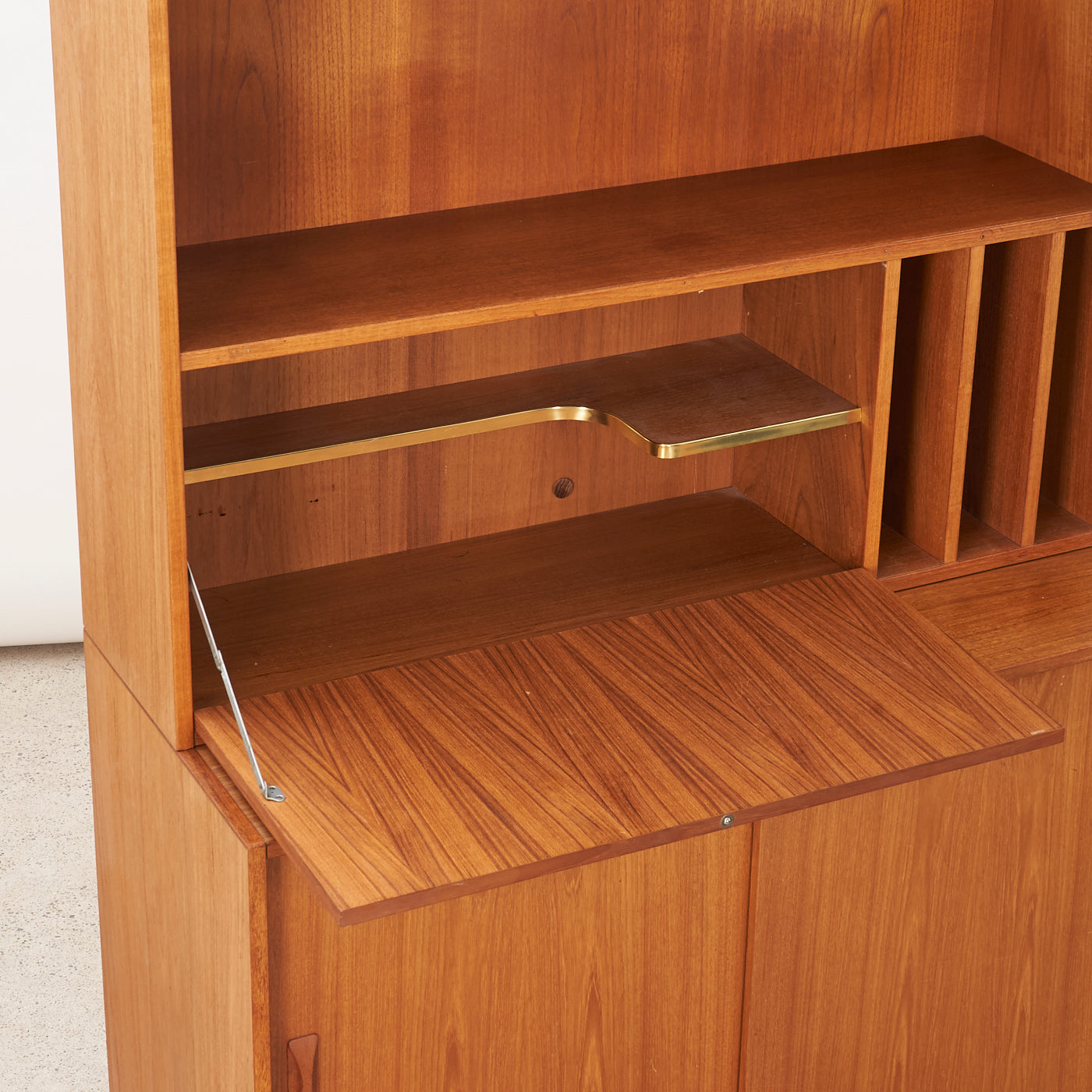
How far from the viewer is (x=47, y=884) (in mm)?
3045

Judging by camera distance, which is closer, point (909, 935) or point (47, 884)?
point (909, 935)

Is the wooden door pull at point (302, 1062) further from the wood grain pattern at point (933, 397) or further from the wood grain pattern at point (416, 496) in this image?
the wood grain pattern at point (933, 397)

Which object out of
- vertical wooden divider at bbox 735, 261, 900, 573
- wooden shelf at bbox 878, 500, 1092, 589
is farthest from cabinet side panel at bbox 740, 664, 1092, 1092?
vertical wooden divider at bbox 735, 261, 900, 573

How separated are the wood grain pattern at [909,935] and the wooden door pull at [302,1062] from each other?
536 millimetres

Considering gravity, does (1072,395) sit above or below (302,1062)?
above

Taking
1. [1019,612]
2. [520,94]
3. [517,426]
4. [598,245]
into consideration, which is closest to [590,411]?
[517,426]

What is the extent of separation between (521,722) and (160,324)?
0.55 metres

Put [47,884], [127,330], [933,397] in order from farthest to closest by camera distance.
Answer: [47,884] → [933,397] → [127,330]

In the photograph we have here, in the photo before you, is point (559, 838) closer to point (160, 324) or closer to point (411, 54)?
point (160, 324)

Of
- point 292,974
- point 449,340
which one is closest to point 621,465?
point 449,340

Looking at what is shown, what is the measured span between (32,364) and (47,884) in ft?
3.32

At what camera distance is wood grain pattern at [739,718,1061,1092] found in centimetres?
209

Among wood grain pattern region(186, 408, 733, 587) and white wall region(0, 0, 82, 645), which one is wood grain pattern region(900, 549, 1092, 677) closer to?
wood grain pattern region(186, 408, 733, 587)

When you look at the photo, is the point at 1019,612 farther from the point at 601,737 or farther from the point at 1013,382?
the point at 601,737
